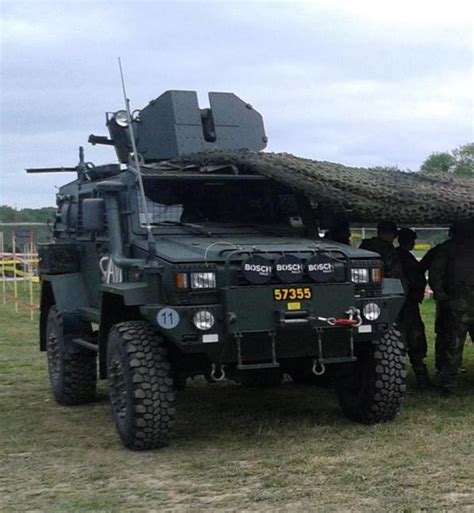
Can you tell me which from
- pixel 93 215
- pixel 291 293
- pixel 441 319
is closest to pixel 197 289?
pixel 291 293

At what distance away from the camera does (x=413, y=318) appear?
8938 millimetres

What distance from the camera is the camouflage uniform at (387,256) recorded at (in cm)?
858

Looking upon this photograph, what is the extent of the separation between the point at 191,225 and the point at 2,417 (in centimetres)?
237

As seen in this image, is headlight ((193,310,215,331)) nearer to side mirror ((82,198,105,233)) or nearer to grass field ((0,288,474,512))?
grass field ((0,288,474,512))

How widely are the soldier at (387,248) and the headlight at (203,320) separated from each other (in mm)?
2753

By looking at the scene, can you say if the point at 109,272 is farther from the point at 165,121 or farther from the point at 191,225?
the point at 165,121

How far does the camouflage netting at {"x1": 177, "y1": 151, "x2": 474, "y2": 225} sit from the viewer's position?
7.46 m

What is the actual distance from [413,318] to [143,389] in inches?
136

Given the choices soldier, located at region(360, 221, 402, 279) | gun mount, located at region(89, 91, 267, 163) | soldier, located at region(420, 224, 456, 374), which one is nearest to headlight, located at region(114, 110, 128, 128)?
gun mount, located at region(89, 91, 267, 163)

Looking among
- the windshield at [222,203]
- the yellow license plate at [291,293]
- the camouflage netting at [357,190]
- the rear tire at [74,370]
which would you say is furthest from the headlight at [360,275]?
the rear tire at [74,370]

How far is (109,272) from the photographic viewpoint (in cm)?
775

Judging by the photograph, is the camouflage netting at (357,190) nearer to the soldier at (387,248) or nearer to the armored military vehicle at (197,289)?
the armored military vehicle at (197,289)

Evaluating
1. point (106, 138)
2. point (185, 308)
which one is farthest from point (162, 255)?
point (106, 138)

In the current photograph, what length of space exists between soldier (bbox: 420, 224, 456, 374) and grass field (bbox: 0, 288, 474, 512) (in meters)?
0.36
